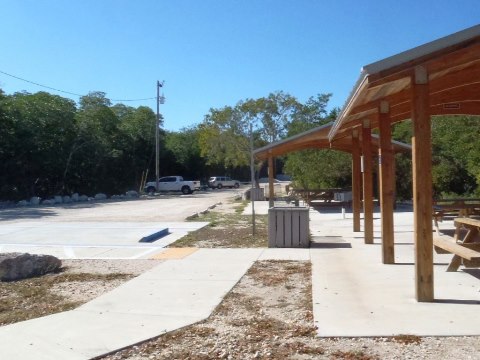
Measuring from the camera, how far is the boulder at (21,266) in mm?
9281

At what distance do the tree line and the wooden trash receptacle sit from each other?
11.1 m

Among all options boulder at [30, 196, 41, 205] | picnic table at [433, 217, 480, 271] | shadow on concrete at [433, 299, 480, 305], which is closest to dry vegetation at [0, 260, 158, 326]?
shadow on concrete at [433, 299, 480, 305]

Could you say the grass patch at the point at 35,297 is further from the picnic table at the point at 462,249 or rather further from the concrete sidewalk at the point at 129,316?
the picnic table at the point at 462,249

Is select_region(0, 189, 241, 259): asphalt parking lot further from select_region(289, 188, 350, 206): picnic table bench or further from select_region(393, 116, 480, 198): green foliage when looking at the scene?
select_region(393, 116, 480, 198): green foliage

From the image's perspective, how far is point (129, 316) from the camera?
677 centimetres

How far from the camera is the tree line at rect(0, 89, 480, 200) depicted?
85.6ft

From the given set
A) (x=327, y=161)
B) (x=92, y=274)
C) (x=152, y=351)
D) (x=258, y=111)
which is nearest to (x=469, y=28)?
(x=152, y=351)

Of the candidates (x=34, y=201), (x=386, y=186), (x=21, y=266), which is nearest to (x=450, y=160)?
(x=386, y=186)

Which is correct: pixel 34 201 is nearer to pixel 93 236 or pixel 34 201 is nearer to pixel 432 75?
pixel 93 236

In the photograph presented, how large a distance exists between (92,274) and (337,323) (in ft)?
16.3

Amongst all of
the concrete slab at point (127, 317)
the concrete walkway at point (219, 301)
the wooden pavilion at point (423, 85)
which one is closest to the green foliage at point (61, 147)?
the concrete walkway at point (219, 301)

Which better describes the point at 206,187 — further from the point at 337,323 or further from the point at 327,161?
the point at 337,323

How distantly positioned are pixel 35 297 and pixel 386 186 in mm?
5778

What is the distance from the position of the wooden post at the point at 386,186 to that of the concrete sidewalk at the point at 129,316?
2425mm
